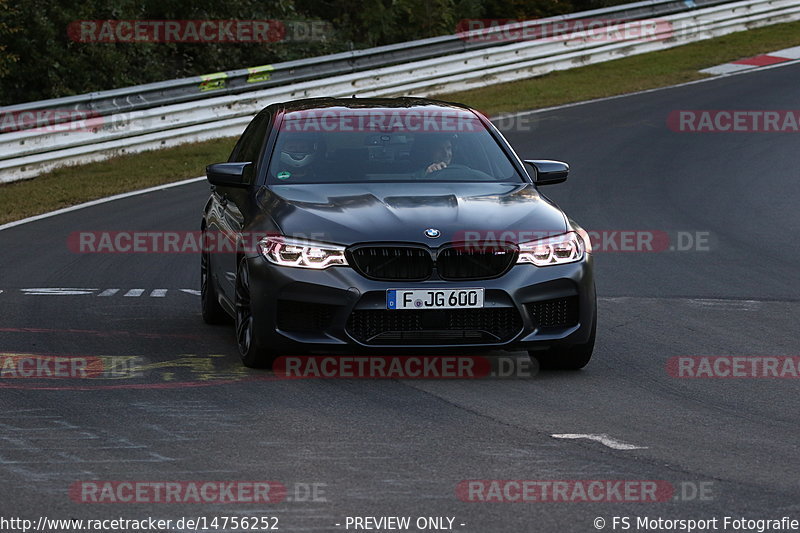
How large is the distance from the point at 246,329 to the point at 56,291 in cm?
379

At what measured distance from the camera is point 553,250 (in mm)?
8031

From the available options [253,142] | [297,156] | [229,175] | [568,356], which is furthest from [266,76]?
[568,356]

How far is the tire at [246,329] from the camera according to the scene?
8.10 m

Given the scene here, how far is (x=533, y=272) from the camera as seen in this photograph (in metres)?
7.92

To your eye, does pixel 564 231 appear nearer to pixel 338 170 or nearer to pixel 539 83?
pixel 338 170

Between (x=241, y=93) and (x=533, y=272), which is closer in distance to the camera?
(x=533, y=272)

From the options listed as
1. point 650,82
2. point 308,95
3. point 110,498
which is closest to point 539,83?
point 650,82

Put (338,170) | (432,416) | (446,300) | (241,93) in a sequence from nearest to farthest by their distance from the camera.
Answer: (432,416), (446,300), (338,170), (241,93)

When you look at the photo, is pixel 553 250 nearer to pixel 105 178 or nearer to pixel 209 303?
pixel 209 303

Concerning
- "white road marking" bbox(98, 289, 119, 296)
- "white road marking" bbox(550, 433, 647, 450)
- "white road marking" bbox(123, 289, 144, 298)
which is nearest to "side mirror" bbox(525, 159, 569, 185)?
"white road marking" bbox(550, 433, 647, 450)

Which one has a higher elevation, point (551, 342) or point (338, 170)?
point (338, 170)

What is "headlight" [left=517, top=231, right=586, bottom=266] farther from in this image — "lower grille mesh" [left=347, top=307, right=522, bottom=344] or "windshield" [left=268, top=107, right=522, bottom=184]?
"windshield" [left=268, top=107, right=522, bottom=184]

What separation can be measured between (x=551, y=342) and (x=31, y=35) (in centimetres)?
1985

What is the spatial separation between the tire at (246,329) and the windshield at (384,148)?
839 millimetres
